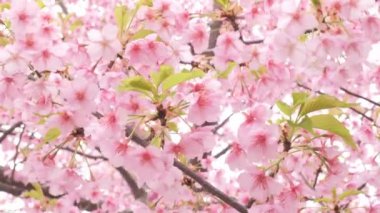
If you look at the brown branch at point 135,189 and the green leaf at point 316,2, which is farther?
the brown branch at point 135,189

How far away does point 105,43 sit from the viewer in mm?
2236

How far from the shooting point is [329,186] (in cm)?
280

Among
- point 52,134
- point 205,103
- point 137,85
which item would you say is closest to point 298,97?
point 205,103

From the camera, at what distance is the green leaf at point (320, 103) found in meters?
2.04

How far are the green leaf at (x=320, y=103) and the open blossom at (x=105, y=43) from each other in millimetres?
815

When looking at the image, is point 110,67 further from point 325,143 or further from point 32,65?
point 325,143

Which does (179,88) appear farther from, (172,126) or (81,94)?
(81,94)

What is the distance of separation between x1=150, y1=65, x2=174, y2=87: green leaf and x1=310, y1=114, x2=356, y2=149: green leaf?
60 centimetres

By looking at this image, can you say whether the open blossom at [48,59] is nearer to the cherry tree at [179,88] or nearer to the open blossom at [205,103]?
the cherry tree at [179,88]

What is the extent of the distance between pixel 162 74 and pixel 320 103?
2.05ft

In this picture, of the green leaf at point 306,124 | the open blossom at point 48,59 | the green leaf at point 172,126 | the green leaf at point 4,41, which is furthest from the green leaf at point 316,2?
the green leaf at point 4,41

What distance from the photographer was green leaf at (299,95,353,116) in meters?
2.04

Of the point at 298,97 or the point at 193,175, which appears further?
the point at 193,175

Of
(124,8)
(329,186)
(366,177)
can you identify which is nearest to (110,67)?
(124,8)
